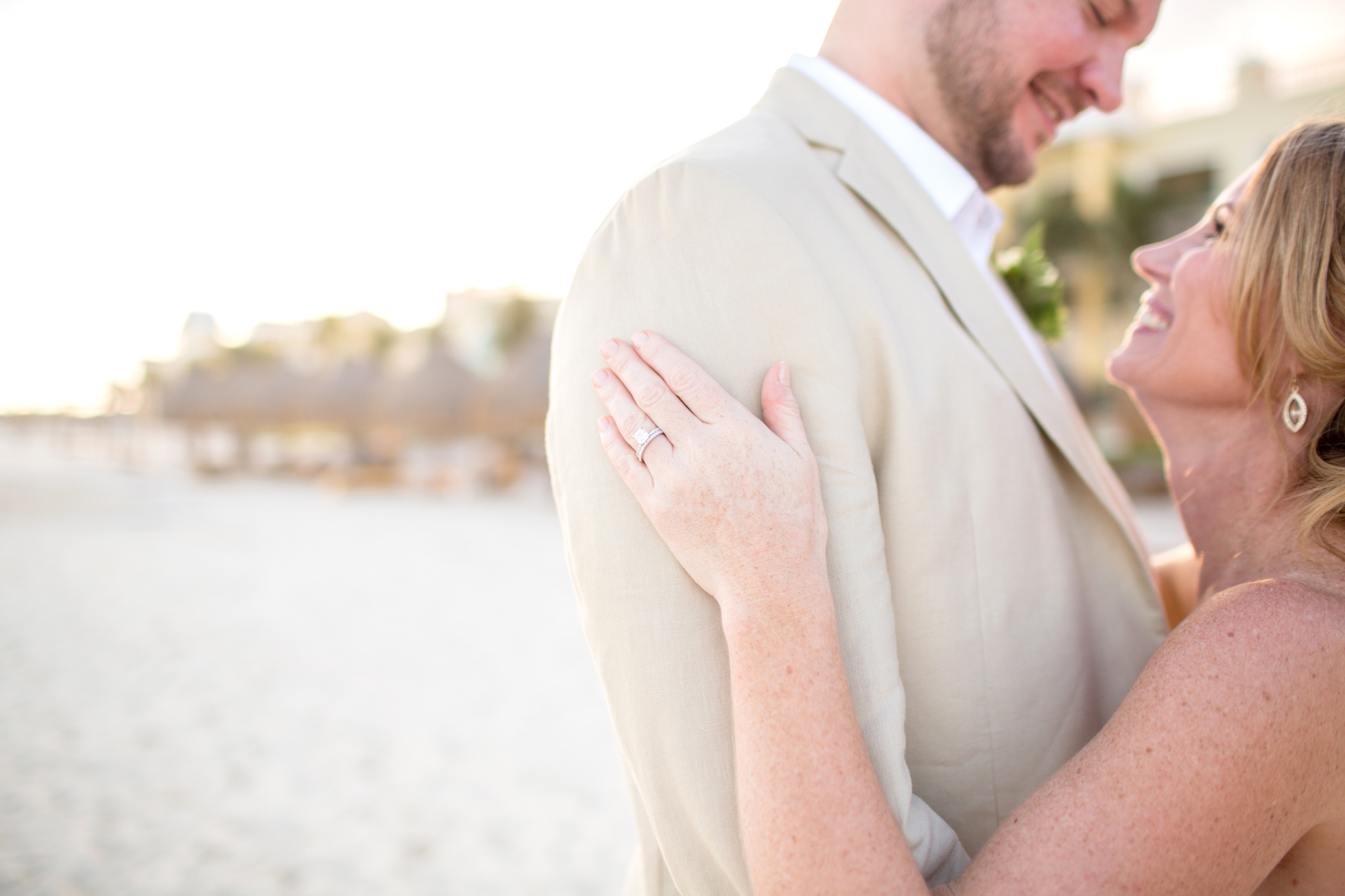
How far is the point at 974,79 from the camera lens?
4.76ft

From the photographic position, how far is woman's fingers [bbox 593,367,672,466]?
0.98 meters

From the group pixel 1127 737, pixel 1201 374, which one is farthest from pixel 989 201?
pixel 1127 737

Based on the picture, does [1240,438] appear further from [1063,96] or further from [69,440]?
[69,440]

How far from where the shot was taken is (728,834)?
0.99 m

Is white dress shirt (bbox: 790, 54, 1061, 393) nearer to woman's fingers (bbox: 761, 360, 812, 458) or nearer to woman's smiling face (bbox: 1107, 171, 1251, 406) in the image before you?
woman's smiling face (bbox: 1107, 171, 1251, 406)

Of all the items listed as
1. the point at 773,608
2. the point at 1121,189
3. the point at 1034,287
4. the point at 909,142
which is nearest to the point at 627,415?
the point at 773,608

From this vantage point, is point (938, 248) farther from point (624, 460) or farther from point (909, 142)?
point (624, 460)

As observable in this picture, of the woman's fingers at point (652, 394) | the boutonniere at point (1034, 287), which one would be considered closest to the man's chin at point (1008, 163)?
the boutonniere at point (1034, 287)

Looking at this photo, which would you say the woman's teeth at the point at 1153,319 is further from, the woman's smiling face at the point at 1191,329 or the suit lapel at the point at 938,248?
the suit lapel at the point at 938,248

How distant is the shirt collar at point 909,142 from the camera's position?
55.4 inches

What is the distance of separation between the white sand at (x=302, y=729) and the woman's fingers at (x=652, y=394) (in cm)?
376

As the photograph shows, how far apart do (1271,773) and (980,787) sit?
1.18 feet

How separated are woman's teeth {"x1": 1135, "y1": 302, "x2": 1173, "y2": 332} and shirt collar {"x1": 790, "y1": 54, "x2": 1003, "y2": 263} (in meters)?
0.50

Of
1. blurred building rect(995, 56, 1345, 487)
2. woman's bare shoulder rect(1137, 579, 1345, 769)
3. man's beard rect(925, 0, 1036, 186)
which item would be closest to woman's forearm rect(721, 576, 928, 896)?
woman's bare shoulder rect(1137, 579, 1345, 769)
